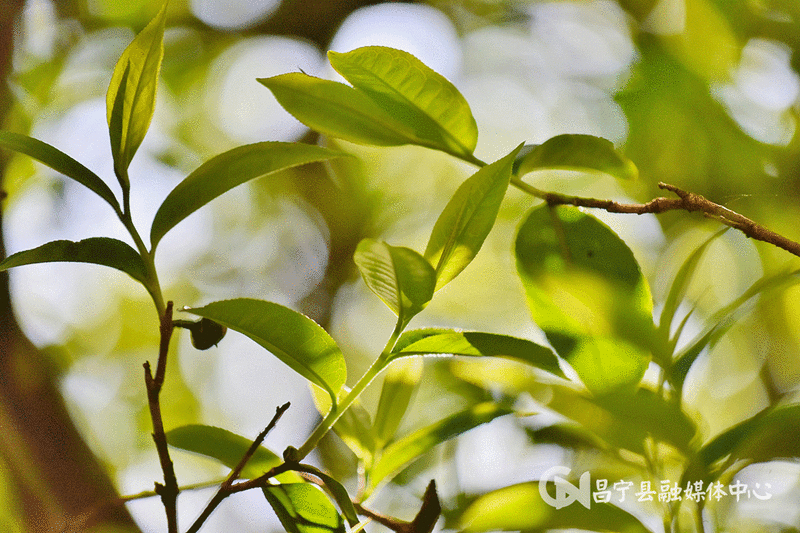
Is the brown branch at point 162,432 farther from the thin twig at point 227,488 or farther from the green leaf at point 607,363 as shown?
the green leaf at point 607,363

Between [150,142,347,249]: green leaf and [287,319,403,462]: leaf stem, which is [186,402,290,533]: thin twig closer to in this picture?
[287,319,403,462]: leaf stem

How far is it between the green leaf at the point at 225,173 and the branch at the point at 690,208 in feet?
0.67

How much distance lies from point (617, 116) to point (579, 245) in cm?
102

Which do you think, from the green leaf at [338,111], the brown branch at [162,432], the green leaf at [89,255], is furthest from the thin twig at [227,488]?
the green leaf at [338,111]

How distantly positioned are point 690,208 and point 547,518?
0.98 ft

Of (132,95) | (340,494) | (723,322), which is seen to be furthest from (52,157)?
(723,322)

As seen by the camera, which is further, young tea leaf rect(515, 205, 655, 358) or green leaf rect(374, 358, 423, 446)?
green leaf rect(374, 358, 423, 446)

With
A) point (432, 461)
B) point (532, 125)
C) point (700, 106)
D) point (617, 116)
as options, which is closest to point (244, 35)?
point (532, 125)

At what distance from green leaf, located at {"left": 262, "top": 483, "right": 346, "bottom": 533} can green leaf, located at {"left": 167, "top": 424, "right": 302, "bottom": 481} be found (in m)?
0.04

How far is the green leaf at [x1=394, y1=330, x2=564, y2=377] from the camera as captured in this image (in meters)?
0.37

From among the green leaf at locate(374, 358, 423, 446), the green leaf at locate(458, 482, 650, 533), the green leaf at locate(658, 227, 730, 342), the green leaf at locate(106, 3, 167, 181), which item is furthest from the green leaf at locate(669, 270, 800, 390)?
the green leaf at locate(106, 3, 167, 181)

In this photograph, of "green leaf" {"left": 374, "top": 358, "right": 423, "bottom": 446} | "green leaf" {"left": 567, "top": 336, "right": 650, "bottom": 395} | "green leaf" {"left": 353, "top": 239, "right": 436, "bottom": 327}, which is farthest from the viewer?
"green leaf" {"left": 374, "top": 358, "right": 423, "bottom": 446}

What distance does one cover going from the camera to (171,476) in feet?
1.12

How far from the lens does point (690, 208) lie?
0.42 m
